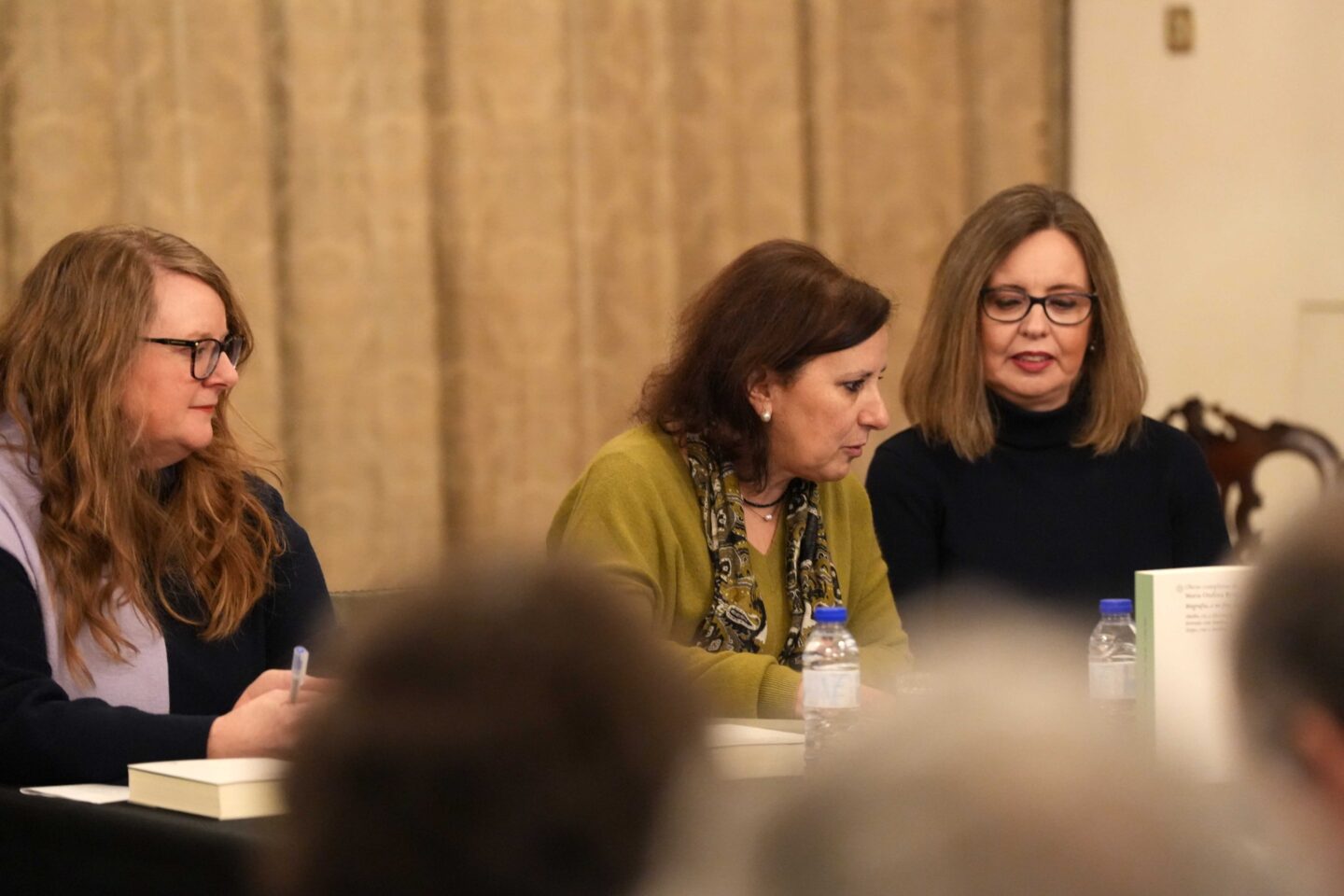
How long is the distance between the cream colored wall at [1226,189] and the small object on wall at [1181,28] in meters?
A: 0.02

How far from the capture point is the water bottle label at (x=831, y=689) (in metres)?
1.90

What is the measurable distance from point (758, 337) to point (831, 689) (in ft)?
2.60

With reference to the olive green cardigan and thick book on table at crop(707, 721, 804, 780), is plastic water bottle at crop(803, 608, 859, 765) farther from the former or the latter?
the olive green cardigan

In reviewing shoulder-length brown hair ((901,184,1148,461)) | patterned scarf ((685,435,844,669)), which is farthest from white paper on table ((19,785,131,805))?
shoulder-length brown hair ((901,184,1148,461))

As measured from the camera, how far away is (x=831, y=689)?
6.23ft

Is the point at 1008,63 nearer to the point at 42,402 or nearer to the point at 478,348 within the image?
the point at 478,348

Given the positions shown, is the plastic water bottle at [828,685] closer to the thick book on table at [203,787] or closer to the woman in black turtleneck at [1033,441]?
the thick book on table at [203,787]

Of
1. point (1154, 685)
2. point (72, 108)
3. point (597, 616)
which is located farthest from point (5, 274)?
point (597, 616)

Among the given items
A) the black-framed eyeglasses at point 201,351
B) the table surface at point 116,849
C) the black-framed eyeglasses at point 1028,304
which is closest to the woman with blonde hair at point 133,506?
the black-framed eyeglasses at point 201,351

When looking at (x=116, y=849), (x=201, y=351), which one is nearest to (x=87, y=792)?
(x=116, y=849)

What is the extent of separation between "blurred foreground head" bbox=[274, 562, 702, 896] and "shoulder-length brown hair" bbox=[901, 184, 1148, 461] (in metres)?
2.33

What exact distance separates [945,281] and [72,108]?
1.84 m

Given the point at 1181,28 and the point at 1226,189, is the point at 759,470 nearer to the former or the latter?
the point at 1226,189

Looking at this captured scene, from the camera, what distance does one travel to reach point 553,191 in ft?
13.1
